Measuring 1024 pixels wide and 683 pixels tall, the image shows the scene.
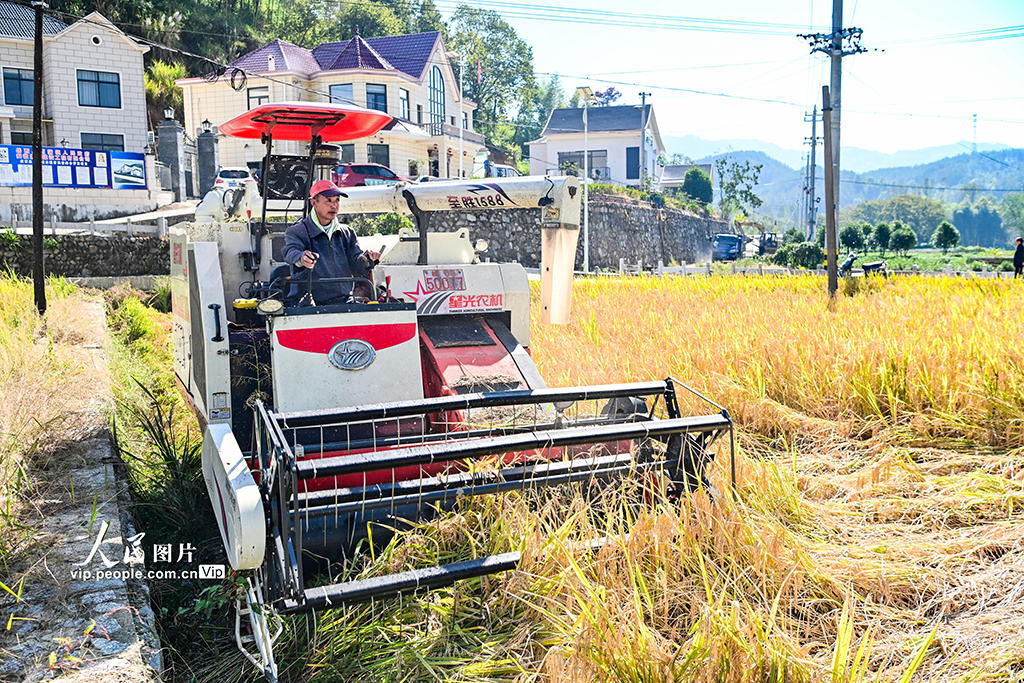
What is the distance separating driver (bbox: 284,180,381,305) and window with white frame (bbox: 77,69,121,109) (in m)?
31.3

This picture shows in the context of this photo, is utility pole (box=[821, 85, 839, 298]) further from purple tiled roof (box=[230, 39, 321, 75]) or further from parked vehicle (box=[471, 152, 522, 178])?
purple tiled roof (box=[230, 39, 321, 75])

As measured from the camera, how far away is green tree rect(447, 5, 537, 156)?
6950cm

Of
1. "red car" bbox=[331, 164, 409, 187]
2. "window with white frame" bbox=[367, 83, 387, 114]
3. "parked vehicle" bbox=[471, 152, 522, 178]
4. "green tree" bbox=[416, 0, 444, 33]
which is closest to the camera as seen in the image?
"red car" bbox=[331, 164, 409, 187]

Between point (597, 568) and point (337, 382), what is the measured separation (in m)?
2.17

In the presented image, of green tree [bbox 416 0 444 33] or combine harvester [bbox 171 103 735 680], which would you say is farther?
green tree [bbox 416 0 444 33]

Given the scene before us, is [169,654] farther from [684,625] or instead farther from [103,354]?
[103,354]

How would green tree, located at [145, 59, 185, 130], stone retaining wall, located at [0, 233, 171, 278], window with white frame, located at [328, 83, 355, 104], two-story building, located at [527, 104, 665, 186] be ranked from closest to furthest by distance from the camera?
1. stone retaining wall, located at [0, 233, 171, 278]
2. window with white frame, located at [328, 83, 355, 104]
3. green tree, located at [145, 59, 185, 130]
4. two-story building, located at [527, 104, 665, 186]

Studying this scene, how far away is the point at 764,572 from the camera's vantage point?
3922 millimetres

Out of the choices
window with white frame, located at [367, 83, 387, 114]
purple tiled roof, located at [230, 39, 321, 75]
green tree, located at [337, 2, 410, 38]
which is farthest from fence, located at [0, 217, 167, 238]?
green tree, located at [337, 2, 410, 38]

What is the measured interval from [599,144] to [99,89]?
33.5 metres

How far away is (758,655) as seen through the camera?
3150 millimetres

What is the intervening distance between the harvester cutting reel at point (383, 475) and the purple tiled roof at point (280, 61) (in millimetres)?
37306

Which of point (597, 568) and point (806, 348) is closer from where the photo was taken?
point (597, 568)

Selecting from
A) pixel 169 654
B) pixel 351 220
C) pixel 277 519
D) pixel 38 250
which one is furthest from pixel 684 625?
pixel 351 220
